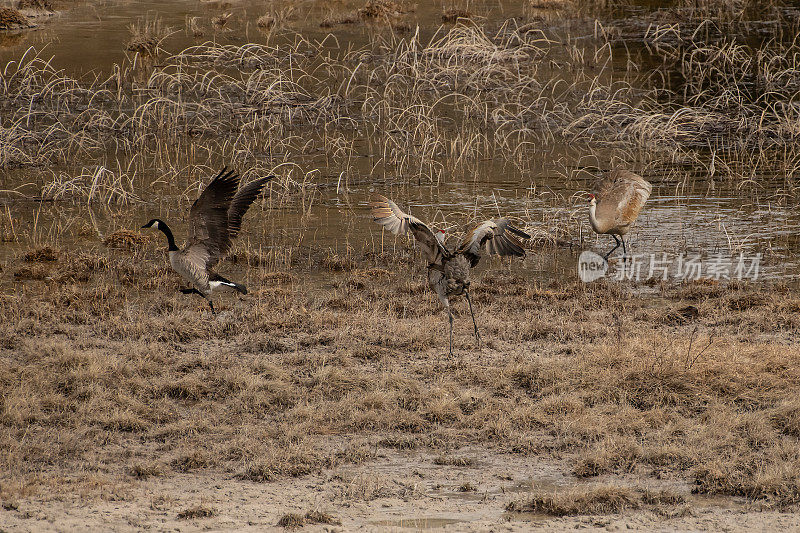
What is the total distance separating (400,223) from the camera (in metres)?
7.86

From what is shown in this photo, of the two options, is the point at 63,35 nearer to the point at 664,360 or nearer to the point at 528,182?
the point at 528,182

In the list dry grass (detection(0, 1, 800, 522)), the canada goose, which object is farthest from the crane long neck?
the canada goose

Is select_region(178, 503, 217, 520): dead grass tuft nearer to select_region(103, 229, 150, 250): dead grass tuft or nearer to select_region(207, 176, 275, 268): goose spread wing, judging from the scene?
select_region(207, 176, 275, 268): goose spread wing

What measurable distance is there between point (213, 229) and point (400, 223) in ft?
5.63

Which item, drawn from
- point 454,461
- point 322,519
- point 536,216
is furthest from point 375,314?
point 536,216

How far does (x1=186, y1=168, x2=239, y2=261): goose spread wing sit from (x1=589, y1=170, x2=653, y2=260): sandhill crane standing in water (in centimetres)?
441

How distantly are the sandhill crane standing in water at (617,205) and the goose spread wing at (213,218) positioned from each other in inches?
174

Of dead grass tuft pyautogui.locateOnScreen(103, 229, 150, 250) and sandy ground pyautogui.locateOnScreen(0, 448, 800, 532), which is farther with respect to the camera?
dead grass tuft pyautogui.locateOnScreen(103, 229, 150, 250)

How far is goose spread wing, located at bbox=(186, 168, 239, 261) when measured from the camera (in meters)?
8.31

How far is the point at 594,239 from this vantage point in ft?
39.8

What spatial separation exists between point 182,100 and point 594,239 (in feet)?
26.9

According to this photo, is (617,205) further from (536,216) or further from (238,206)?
(238,206)

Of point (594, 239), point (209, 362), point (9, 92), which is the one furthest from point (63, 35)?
point (209, 362)

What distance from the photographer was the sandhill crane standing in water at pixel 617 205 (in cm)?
1114
